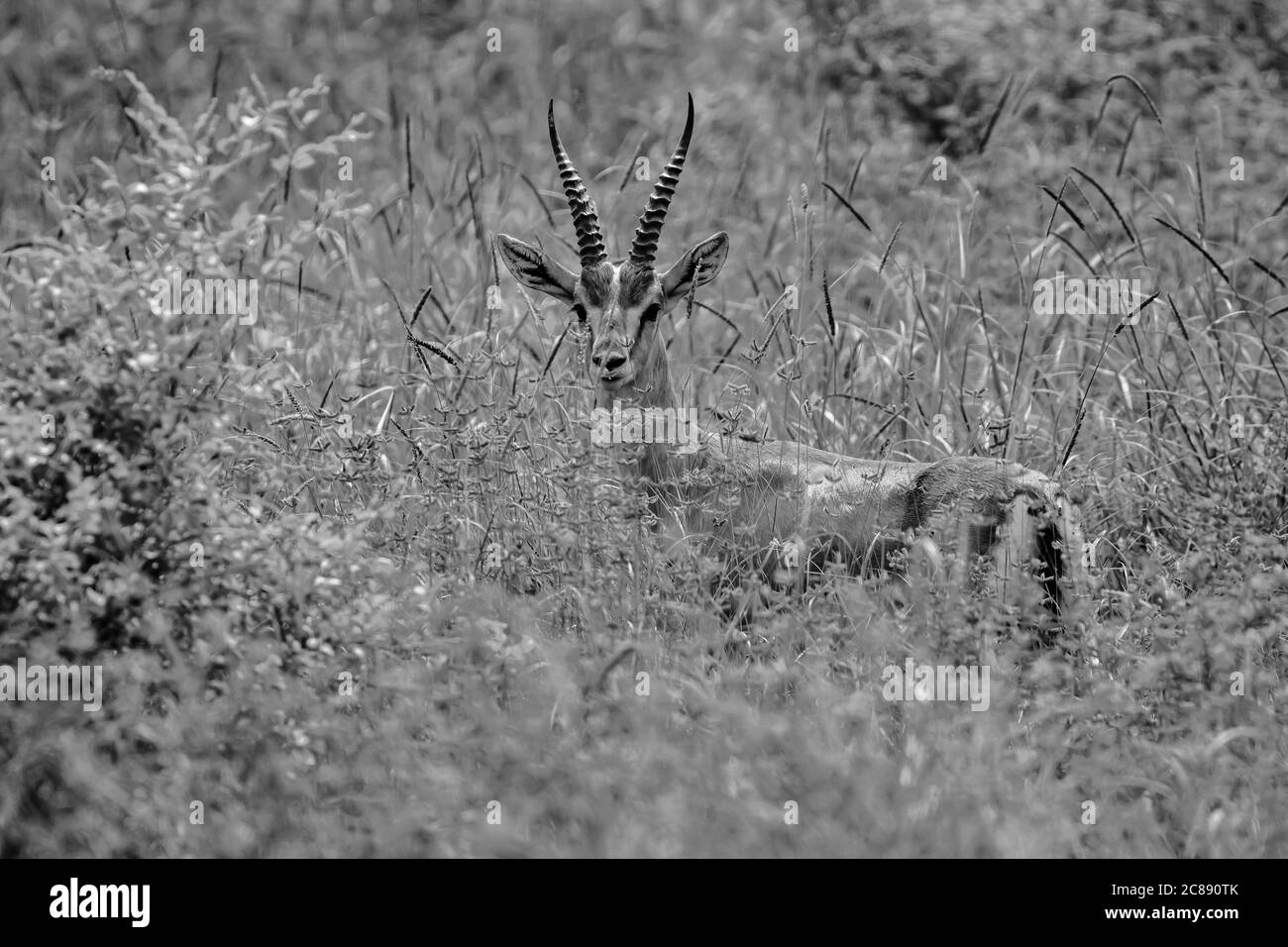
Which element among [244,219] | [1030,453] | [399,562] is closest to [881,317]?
[1030,453]

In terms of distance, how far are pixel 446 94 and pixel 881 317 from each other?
6.00 meters

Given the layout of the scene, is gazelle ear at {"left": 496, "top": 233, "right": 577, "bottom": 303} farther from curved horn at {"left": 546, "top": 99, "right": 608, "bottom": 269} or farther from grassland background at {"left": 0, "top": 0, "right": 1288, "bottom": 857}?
grassland background at {"left": 0, "top": 0, "right": 1288, "bottom": 857}

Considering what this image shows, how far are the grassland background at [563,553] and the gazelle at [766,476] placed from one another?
267mm

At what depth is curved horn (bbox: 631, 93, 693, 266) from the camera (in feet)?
22.7

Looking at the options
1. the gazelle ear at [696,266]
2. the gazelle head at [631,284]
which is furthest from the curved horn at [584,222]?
the gazelle ear at [696,266]

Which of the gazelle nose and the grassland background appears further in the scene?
the gazelle nose

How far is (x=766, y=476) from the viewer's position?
6.89 meters

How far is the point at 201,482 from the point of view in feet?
16.7

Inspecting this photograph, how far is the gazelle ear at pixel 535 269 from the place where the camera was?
717 cm

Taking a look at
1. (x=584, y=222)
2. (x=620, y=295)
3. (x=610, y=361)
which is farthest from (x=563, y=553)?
(x=584, y=222)

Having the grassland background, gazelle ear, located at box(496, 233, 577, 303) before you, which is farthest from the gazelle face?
the grassland background

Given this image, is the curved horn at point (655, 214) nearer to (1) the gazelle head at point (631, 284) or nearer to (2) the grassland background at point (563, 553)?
(1) the gazelle head at point (631, 284)

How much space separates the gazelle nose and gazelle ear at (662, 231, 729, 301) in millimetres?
668
